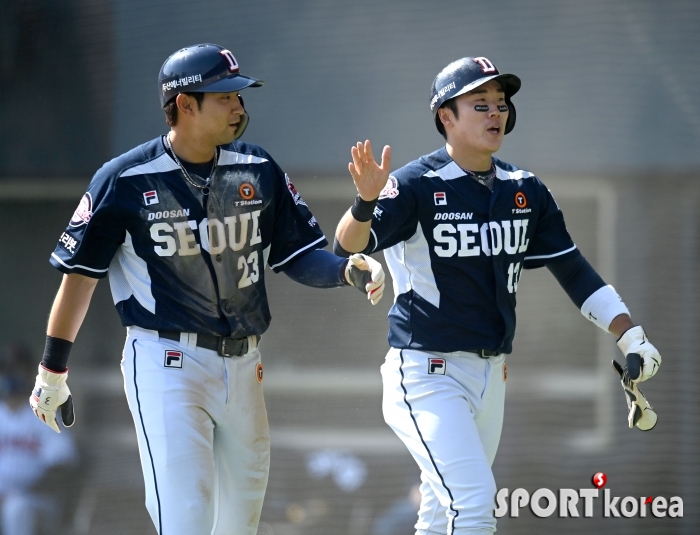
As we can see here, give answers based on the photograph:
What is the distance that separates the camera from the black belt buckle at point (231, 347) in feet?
10.5

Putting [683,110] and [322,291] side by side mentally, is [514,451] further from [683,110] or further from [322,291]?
[683,110]

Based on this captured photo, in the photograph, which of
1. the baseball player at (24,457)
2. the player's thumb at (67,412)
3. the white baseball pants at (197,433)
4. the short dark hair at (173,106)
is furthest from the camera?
the baseball player at (24,457)

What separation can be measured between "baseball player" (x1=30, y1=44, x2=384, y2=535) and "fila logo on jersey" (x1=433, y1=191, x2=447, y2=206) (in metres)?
0.43

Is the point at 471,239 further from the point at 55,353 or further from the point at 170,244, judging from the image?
the point at 55,353

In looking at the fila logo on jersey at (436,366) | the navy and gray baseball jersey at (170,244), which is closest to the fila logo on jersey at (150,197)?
the navy and gray baseball jersey at (170,244)

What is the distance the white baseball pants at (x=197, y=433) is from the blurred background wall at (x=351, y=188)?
5.87 feet

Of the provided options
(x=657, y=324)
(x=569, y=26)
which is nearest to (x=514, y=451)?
(x=657, y=324)

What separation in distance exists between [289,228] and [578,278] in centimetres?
114

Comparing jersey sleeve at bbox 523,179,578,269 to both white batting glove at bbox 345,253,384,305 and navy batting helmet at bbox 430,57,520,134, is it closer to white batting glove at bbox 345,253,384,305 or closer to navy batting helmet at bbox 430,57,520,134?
navy batting helmet at bbox 430,57,520,134

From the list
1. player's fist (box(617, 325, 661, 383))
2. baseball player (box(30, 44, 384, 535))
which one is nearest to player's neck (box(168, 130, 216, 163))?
baseball player (box(30, 44, 384, 535))

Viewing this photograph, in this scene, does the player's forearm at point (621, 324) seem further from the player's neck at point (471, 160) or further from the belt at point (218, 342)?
the belt at point (218, 342)

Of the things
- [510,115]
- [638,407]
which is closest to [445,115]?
[510,115]

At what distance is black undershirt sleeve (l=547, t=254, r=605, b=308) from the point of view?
3721 millimetres

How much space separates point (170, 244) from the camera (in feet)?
10.4
